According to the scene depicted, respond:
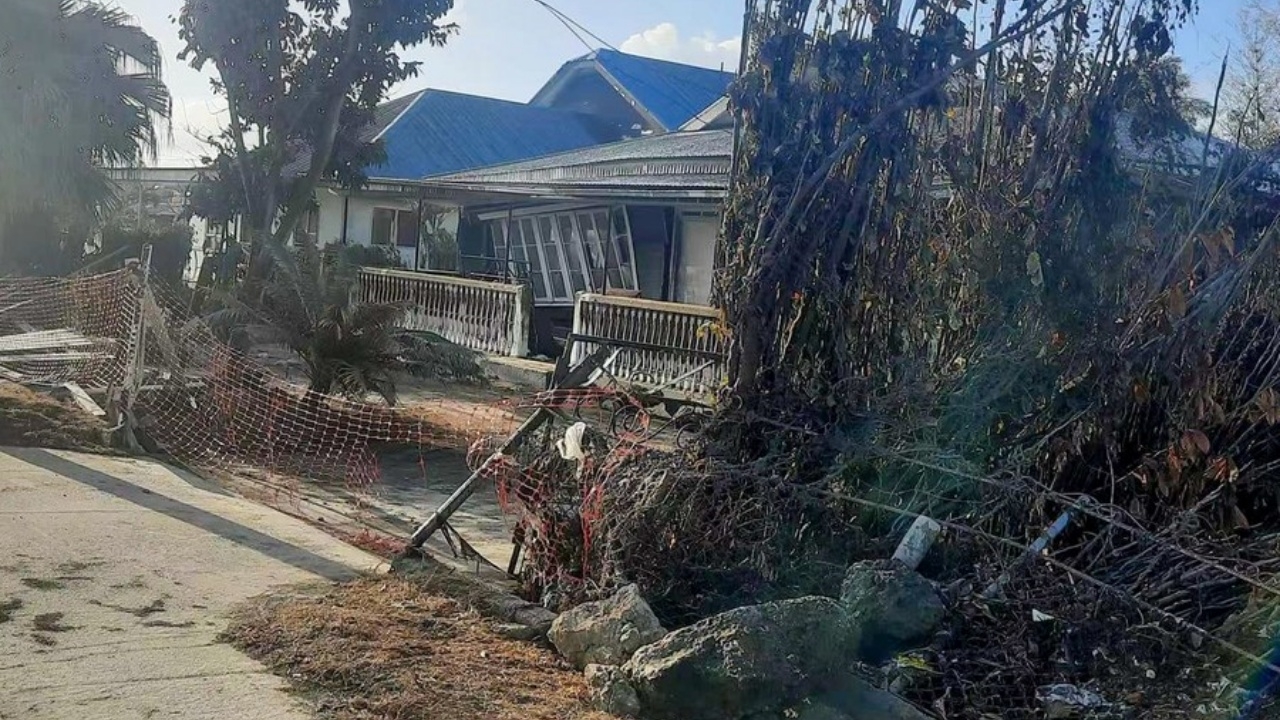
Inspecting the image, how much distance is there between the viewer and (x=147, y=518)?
269 inches

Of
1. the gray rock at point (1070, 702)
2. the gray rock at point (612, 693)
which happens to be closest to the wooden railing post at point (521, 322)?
the gray rock at point (612, 693)

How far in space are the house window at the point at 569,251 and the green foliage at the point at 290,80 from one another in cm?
326

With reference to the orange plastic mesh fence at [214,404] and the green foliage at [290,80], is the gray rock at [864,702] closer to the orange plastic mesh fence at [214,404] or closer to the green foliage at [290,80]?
the orange plastic mesh fence at [214,404]

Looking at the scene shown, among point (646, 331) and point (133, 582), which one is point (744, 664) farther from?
point (646, 331)

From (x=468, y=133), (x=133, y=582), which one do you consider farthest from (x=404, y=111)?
(x=133, y=582)

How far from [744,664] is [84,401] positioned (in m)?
7.74

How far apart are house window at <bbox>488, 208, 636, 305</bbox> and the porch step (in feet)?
6.90

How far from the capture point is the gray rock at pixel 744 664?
421cm

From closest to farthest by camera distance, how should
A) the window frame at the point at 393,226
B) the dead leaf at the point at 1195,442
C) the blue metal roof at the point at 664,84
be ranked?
the dead leaf at the point at 1195,442
the window frame at the point at 393,226
the blue metal roof at the point at 664,84

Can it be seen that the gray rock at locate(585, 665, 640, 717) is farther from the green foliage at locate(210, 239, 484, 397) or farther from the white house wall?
the white house wall

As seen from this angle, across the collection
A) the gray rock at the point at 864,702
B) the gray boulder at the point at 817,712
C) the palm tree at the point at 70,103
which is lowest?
the gray boulder at the point at 817,712

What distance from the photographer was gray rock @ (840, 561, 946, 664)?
4.85 metres

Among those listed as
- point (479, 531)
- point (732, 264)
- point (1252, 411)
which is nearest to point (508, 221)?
point (479, 531)

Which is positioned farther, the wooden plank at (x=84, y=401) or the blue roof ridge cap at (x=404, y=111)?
the blue roof ridge cap at (x=404, y=111)
